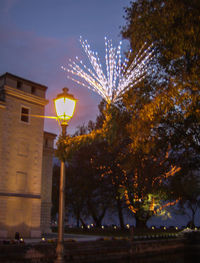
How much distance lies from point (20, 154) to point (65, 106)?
2374cm

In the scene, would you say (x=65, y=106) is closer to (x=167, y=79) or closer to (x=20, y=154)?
(x=167, y=79)

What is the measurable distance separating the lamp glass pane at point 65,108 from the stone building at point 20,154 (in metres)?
22.4

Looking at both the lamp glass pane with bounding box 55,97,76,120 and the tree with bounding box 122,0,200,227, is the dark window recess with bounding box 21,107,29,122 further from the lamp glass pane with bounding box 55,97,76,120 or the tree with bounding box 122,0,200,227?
the lamp glass pane with bounding box 55,97,76,120

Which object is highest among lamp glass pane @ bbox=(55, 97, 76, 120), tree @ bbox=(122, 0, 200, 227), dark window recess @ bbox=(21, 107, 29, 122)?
dark window recess @ bbox=(21, 107, 29, 122)

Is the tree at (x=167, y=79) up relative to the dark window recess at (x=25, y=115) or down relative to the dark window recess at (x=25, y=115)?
down

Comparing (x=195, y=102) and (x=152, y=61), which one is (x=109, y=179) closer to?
(x=152, y=61)

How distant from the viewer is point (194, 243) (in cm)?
1959

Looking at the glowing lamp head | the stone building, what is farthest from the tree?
the stone building

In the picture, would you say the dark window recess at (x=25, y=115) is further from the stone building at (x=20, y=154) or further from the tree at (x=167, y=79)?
the tree at (x=167, y=79)

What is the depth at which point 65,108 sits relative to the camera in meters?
9.42

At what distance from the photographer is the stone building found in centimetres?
3045

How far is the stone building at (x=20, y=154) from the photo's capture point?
30.5 m

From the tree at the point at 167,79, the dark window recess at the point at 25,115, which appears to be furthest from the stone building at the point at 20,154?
the tree at the point at 167,79

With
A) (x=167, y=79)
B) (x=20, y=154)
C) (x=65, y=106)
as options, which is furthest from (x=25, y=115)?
(x=65, y=106)
